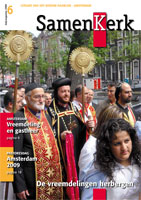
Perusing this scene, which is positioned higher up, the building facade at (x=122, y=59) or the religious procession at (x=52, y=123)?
the building facade at (x=122, y=59)

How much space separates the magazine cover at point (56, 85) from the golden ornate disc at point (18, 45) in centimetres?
1

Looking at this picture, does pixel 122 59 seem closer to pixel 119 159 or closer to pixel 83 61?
pixel 83 61

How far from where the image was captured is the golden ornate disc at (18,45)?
131 inches

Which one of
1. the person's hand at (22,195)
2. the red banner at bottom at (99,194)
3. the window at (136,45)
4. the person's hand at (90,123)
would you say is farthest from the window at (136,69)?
the person's hand at (22,195)

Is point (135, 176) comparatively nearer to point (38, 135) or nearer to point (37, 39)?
point (38, 135)

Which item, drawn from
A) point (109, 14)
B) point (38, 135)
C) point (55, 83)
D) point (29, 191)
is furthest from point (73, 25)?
point (29, 191)

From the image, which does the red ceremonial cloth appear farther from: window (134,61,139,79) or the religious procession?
window (134,61,139,79)

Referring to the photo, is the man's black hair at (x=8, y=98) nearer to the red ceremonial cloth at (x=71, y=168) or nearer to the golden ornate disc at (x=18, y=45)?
the golden ornate disc at (x=18, y=45)

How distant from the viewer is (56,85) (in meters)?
3.38

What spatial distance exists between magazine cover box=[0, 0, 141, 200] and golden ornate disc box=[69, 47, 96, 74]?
0.4 inches

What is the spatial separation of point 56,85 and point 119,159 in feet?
3.63

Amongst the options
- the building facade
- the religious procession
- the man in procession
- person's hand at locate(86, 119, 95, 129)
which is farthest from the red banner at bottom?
the building facade

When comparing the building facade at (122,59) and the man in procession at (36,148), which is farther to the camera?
the building facade at (122,59)

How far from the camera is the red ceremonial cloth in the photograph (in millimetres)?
3295
